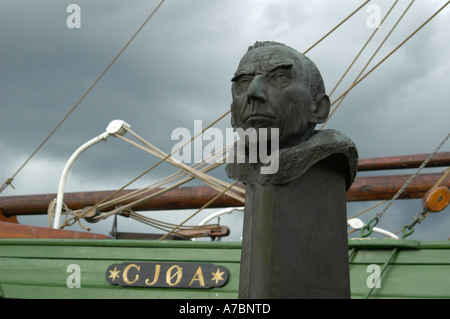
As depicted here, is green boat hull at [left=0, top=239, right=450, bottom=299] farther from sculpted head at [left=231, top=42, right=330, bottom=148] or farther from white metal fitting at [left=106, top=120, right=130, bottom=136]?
sculpted head at [left=231, top=42, right=330, bottom=148]

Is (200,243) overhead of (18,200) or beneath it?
beneath

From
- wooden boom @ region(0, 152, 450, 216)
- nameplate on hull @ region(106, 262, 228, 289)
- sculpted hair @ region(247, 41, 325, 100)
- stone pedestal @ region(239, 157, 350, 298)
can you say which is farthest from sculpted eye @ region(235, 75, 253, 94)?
wooden boom @ region(0, 152, 450, 216)

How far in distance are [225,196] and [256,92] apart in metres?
5.16

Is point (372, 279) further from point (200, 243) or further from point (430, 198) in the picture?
point (200, 243)

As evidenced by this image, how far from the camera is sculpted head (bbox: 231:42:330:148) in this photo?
85.8 inches

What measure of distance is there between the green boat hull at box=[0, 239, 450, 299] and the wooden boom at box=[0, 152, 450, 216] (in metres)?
2.14

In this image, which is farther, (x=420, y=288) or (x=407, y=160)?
(x=407, y=160)

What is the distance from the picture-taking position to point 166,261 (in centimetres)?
491

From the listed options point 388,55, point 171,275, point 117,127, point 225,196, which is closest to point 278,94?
point 171,275

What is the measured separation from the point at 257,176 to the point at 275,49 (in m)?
0.45

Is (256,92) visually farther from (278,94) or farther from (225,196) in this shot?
(225,196)

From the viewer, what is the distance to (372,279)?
14.8 ft
